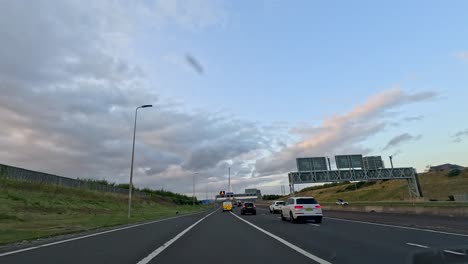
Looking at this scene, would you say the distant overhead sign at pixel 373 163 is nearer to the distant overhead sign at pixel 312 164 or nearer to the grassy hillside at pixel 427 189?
the distant overhead sign at pixel 312 164

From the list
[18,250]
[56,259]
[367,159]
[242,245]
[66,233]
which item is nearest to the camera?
[56,259]

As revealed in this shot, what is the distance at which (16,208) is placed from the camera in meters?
32.2

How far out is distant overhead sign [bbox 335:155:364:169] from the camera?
239 ft

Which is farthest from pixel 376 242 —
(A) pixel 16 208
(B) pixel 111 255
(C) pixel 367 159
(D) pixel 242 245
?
(C) pixel 367 159

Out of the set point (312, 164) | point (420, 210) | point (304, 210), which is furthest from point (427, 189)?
point (304, 210)

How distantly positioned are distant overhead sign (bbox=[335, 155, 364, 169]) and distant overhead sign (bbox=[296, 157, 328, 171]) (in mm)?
3168

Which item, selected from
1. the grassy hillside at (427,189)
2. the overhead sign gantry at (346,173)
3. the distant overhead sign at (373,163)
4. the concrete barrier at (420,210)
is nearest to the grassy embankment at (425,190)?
the grassy hillside at (427,189)

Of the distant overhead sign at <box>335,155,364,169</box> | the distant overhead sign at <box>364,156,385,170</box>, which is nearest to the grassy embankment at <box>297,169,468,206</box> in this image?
the distant overhead sign at <box>364,156,385,170</box>

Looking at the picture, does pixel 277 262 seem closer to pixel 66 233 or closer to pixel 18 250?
pixel 18 250

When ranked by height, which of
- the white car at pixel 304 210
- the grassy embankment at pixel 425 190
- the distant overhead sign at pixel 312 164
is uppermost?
the distant overhead sign at pixel 312 164

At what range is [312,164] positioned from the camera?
74312 millimetres

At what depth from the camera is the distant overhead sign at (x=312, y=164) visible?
73.8 m

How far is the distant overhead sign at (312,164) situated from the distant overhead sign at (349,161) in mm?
3168

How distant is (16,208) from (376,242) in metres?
30.4
